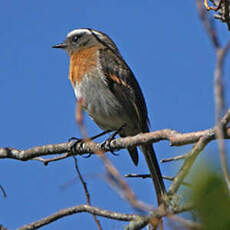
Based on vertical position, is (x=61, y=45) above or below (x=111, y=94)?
above

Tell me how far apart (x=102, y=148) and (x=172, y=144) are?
2375mm

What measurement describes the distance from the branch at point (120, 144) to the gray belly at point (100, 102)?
0.68m

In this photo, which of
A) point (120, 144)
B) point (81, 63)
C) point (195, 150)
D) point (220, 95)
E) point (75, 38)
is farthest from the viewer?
point (75, 38)

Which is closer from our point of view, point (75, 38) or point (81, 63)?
point (81, 63)

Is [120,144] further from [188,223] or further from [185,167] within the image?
[188,223]

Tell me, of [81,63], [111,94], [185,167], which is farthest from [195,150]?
[81,63]

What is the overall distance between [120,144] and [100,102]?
1.56 m

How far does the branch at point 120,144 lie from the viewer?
3.08m

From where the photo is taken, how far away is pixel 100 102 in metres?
6.02

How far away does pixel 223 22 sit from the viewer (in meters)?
4.10

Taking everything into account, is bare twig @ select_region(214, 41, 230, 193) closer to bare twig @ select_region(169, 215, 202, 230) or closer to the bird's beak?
bare twig @ select_region(169, 215, 202, 230)

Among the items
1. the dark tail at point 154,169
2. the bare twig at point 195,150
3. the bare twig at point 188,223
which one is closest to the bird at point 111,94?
the dark tail at point 154,169

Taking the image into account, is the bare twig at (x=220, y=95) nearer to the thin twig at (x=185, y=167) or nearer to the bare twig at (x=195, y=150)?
the thin twig at (x=185, y=167)

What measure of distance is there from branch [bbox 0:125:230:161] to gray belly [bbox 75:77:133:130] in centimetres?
68
